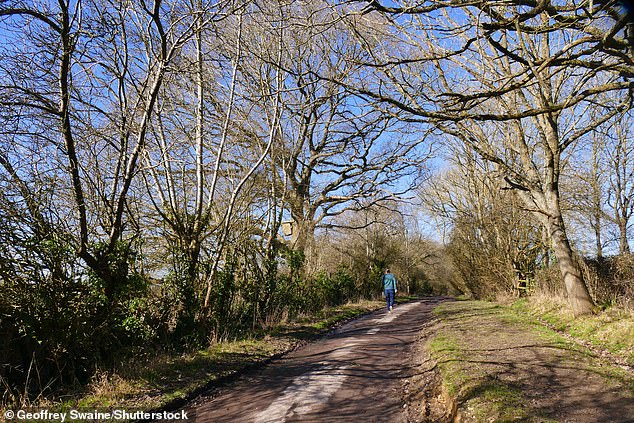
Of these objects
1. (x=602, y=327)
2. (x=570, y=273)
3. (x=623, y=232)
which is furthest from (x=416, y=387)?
(x=623, y=232)

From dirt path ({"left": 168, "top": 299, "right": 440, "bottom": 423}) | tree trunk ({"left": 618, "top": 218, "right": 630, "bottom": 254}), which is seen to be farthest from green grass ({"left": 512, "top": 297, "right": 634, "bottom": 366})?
tree trunk ({"left": 618, "top": 218, "right": 630, "bottom": 254})

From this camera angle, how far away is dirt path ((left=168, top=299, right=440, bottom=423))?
16.9 feet

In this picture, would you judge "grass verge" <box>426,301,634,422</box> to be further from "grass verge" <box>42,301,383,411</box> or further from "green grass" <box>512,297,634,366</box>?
→ "grass verge" <box>42,301,383,411</box>

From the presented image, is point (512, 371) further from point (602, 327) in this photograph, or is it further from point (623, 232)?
point (623, 232)

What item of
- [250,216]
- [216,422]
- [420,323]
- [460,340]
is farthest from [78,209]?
[420,323]

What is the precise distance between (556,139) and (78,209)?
37.7ft

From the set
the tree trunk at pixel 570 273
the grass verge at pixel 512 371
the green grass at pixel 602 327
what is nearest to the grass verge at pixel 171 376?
the grass verge at pixel 512 371

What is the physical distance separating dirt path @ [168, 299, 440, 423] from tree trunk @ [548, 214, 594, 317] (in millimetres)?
4517

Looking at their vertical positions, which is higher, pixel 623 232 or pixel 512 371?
pixel 623 232

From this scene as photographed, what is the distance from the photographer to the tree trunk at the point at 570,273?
10.4m

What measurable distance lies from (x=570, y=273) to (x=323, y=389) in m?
7.96

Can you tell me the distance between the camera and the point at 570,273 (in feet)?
35.2

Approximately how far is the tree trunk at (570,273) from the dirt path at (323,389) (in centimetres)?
452

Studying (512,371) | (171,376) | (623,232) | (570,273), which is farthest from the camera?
(623,232)
